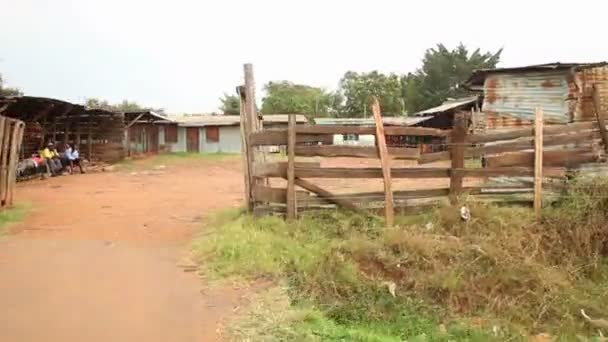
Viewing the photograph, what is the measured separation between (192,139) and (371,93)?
23.7 metres

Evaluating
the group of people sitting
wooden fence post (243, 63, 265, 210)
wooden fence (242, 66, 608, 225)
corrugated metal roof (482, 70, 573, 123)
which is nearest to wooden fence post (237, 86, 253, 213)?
wooden fence post (243, 63, 265, 210)

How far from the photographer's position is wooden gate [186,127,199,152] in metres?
43.7

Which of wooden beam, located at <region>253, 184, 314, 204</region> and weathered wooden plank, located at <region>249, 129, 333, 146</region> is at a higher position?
weathered wooden plank, located at <region>249, 129, 333, 146</region>

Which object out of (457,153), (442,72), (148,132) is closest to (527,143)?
(457,153)

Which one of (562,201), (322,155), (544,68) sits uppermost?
(544,68)

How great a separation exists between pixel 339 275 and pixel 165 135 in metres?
38.8

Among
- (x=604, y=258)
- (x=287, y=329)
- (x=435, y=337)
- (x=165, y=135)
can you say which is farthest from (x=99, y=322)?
(x=165, y=135)

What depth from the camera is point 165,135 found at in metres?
43.5

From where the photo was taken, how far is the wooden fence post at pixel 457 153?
876 centimetres

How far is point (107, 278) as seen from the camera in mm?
6535

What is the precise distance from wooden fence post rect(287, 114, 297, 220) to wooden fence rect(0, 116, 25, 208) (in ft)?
21.6

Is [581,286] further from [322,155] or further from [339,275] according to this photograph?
[322,155]

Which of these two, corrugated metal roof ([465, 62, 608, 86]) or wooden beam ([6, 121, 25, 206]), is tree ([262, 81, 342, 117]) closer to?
corrugated metal roof ([465, 62, 608, 86])

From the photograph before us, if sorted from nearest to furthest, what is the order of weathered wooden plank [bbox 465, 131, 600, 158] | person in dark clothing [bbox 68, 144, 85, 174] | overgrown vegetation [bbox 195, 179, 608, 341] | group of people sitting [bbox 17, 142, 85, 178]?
overgrown vegetation [bbox 195, 179, 608, 341], weathered wooden plank [bbox 465, 131, 600, 158], group of people sitting [bbox 17, 142, 85, 178], person in dark clothing [bbox 68, 144, 85, 174]
